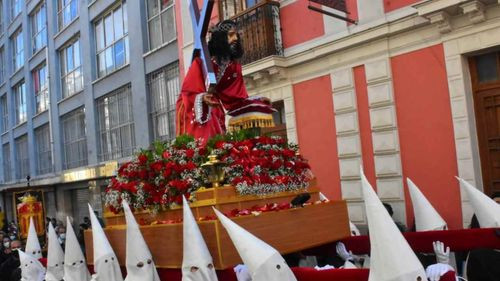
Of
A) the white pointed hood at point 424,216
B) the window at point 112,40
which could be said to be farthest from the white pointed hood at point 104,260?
the window at point 112,40

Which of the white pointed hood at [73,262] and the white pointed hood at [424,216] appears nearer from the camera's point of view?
the white pointed hood at [424,216]

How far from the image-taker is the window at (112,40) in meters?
16.8

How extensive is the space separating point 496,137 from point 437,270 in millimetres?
5693

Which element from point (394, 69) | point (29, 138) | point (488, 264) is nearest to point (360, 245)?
point (488, 264)

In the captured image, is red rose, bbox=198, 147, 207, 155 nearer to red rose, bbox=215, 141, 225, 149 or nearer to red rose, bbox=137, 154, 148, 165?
red rose, bbox=215, 141, 225, 149

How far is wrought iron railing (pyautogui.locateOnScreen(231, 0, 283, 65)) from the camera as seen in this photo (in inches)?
407

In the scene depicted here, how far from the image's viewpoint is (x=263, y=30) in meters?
10.4

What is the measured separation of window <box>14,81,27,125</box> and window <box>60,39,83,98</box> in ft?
17.6

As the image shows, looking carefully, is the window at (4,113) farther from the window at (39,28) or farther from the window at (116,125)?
the window at (116,125)

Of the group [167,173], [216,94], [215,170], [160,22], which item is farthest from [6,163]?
[215,170]

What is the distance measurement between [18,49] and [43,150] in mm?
6248

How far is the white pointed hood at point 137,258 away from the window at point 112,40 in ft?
44.6

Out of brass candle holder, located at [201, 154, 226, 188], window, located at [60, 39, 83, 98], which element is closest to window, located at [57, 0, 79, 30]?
window, located at [60, 39, 83, 98]

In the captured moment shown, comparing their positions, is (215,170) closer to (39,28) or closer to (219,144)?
(219,144)
